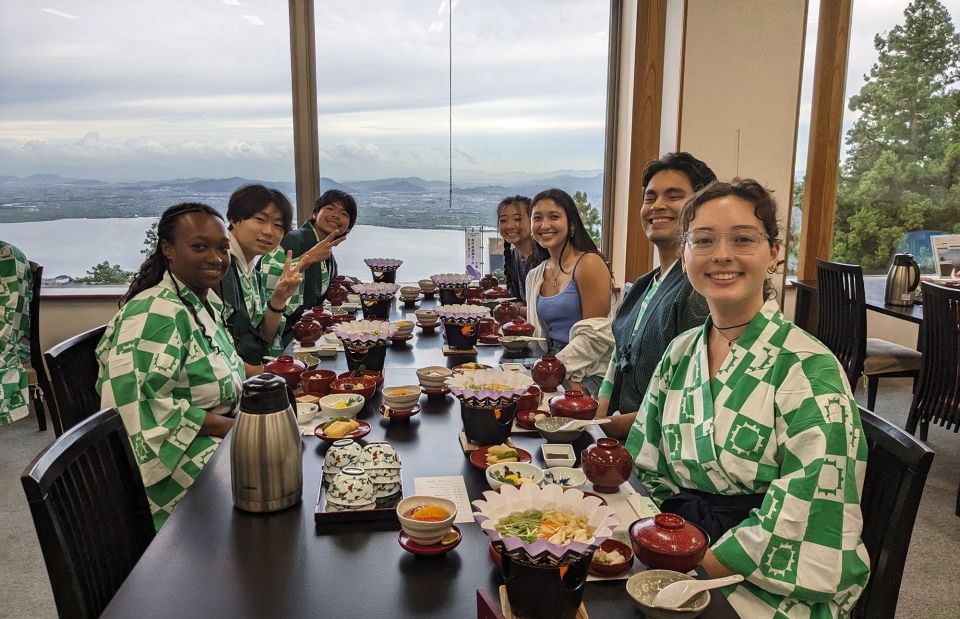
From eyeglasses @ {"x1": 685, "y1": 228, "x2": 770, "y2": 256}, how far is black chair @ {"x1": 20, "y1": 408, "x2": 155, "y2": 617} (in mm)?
1280

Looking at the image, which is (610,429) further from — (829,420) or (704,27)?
(704,27)

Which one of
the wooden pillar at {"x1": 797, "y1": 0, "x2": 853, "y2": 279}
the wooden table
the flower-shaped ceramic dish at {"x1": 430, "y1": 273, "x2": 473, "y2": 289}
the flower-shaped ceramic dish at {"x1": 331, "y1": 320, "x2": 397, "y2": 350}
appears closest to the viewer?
the flower-shaped ceramic dish at {"x1": 331, "y1": 320, "x2": 397, "y2": 350}

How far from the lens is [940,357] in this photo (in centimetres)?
307

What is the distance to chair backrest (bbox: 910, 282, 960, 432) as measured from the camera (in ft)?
9.72

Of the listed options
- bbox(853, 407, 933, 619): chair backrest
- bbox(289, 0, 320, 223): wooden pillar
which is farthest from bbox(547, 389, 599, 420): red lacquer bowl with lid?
bbox(289, 0, 320, 223): wooden pillar

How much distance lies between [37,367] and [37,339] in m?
0.16

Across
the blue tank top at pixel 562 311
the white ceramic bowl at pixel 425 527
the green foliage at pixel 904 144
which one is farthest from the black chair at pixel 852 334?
the white ceramic bowl at pixel 425 527

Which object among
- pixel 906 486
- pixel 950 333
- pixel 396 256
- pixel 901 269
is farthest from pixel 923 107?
pixel 906 486

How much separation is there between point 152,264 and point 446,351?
1044mm

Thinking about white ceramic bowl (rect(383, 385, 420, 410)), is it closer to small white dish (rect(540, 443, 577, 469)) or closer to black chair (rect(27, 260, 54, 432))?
small white dish (rect(540, 443, 577, 469))

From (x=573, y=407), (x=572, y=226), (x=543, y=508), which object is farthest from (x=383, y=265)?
(x=543, y=508)

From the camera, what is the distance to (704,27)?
4.30 m

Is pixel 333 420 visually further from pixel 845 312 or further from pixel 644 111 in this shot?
pixel 644 111

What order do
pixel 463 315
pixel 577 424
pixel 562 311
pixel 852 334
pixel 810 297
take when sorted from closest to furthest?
pixel 577 424 → pixel 463 315 → pixel 562 311 → pixel 852 334 → pixel 810 297
